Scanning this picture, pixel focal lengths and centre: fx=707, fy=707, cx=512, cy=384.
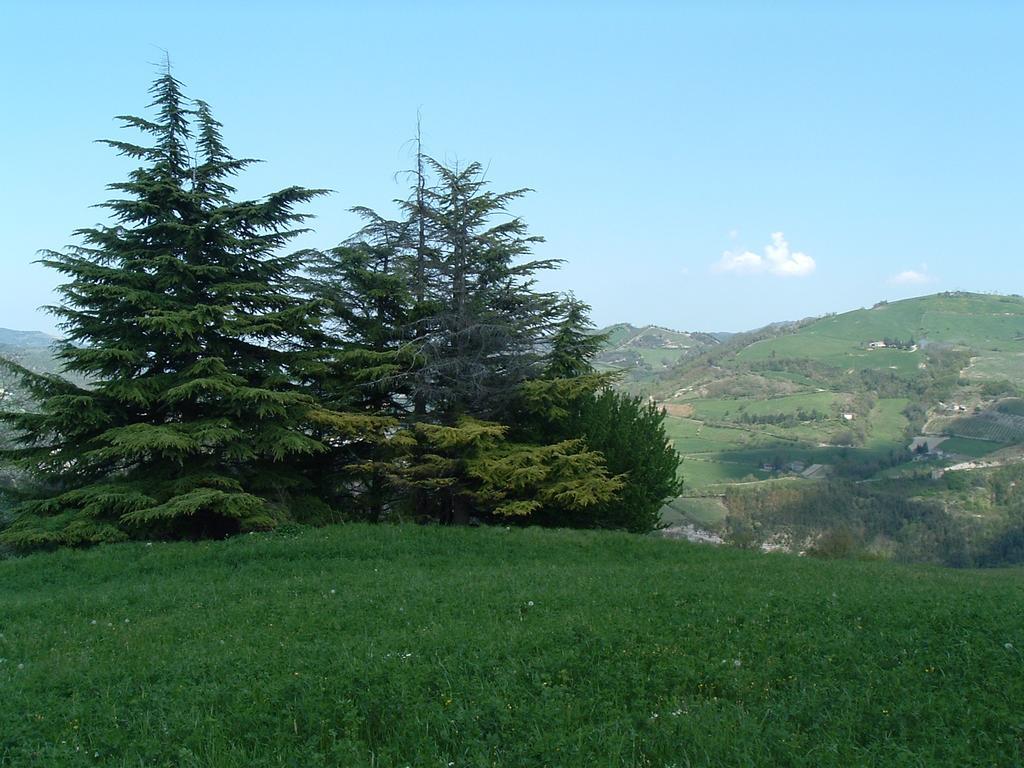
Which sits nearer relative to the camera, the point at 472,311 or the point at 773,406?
the point at 472,311

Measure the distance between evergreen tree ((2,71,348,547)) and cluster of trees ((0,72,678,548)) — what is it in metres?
0.06

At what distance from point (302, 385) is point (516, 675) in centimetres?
1575

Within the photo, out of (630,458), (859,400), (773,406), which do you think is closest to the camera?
(630,458)

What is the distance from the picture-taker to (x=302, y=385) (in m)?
20.5

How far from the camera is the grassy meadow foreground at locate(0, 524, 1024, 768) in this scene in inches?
198

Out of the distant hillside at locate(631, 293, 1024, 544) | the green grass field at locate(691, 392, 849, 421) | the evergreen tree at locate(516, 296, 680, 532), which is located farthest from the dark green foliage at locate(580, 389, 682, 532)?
the green grass field at locate(691, 392, 849, 421)

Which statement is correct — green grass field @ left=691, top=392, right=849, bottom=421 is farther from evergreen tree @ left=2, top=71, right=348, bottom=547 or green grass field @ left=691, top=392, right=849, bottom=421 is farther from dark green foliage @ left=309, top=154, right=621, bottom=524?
evergreen tree @ left=2, top=71, right=348, bottom=547

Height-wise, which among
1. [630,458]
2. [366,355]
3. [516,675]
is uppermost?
[366,355]

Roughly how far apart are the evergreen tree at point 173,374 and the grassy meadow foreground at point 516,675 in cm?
577

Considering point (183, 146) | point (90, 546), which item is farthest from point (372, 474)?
point (183, 146)

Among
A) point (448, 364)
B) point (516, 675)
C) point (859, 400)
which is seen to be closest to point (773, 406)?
point (859, 400)

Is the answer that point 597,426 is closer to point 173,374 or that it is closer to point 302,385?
point 302,385

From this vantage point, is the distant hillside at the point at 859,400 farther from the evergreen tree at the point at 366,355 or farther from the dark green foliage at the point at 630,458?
the evergreen tree at the point at 366,355

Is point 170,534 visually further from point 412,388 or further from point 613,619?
point 613,619
